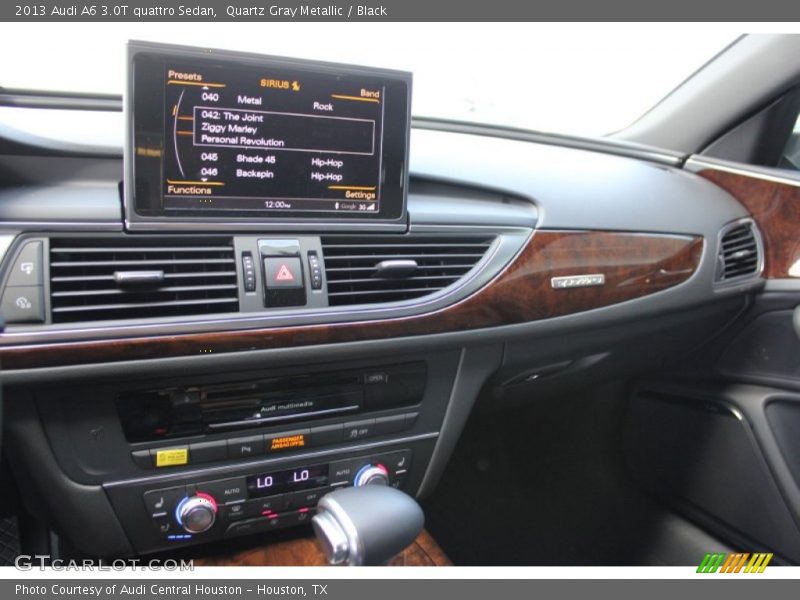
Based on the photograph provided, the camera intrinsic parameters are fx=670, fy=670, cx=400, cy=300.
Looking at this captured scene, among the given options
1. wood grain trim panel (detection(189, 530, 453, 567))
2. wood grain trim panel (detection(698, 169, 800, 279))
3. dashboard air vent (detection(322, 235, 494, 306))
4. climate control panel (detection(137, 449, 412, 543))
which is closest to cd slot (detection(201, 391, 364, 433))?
climate control panel (detection(137, 449, 412, 543))

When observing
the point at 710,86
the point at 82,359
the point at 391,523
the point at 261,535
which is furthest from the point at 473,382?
the point at 710,86

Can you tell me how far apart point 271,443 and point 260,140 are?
0.57 metres

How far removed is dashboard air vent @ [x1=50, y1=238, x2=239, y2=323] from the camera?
1.05 m

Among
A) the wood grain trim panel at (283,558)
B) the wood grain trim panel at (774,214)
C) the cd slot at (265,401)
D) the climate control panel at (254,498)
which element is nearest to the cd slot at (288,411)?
the cd slot at (265,401)

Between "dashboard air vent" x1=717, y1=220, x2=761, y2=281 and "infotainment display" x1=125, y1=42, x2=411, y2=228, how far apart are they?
37.7 inches

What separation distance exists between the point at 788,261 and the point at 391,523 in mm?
1360

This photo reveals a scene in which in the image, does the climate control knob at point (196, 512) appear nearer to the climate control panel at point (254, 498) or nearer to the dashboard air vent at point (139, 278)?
the climate control panel at point (254, 498)

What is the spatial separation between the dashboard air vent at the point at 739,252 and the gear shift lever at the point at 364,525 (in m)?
1.10

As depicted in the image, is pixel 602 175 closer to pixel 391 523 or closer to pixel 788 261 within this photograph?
pixel 788 261

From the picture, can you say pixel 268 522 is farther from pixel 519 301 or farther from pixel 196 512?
pixel 519 301

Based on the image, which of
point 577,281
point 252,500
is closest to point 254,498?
point 252,500

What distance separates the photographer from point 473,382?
150cm

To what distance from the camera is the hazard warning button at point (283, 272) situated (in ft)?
3.81

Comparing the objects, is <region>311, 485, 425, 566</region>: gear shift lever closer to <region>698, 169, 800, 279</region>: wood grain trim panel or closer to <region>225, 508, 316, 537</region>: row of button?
<region>225, 508, 316, 537</region>: row of button
